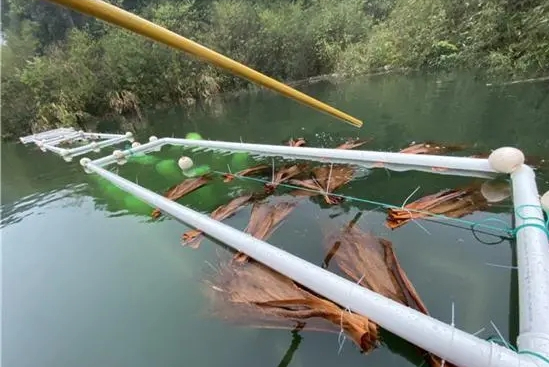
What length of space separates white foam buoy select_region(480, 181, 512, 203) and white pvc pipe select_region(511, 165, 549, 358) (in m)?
0.50

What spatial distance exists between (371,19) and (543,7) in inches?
525

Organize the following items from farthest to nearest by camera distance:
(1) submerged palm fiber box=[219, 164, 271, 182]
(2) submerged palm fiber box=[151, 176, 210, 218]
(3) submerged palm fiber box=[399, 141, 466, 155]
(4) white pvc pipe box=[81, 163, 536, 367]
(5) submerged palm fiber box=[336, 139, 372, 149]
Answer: (5) submerged palm fiber box=[336, 139, 372, 149] → (1) submerged palm fiber box=[219, 164, 271, 182] → (3) submerged palm fiber box=[399, 141, 466, 155] → (2) submerged palm fiber box=[151, 176, 210, 218] → (4) white pvc pipe box=[81, 163, 536, 367]

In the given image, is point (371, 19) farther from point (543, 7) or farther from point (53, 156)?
point (53, 156)

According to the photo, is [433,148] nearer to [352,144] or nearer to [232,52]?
[352,144]

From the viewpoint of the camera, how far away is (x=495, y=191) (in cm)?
371

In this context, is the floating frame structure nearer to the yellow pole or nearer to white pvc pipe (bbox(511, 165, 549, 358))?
white pvc pipe (bbox(511, 165, 549, 358))

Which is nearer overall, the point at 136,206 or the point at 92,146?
the point at 136,206

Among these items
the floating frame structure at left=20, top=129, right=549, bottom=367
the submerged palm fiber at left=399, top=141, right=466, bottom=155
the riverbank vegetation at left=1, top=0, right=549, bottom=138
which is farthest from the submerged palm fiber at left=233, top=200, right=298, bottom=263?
the riverbank vegetation at left=1, top=0, right=549, bottom=138

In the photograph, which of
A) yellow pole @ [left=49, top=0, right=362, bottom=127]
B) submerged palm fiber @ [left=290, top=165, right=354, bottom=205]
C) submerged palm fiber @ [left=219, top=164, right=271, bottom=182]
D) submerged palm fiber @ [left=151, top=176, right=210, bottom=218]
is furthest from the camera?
submerged palm fiber @ [left=219, top=164, right=271, bottom=182]

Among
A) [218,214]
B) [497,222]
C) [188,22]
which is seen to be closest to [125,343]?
[218,214]

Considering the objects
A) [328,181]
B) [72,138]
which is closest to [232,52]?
[72,138]

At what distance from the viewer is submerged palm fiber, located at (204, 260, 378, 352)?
2340 millimetres

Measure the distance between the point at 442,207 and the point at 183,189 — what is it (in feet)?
11.3

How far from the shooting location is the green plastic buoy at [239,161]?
19.9 ft
